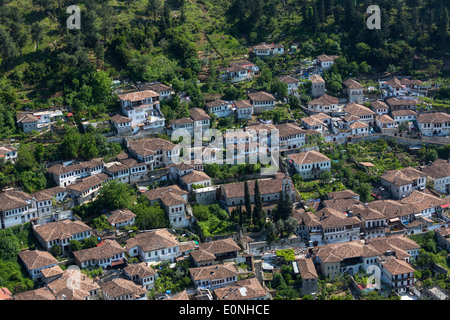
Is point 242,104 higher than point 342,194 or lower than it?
higher

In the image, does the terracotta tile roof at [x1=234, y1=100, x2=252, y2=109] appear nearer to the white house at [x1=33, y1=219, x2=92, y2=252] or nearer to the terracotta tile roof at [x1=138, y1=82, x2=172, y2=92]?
the terracotta tile roof at [x1=138, y1=82, x2=172, y2=92]

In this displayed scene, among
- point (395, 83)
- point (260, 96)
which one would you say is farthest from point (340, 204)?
point (395, 83)

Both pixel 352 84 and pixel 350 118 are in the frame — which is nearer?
pixel 350 118

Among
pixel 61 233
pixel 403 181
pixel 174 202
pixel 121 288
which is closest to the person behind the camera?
pixel 121 288

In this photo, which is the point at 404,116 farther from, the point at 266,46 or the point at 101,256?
the point at 101,256

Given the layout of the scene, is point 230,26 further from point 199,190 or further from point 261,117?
point 199,190

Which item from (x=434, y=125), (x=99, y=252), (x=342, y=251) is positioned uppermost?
(x=434, y=125)

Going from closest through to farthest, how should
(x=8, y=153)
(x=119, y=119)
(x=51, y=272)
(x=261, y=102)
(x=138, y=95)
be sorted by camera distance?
(x=51, y=272), (x=8, y=153), (x=119, y=119), (x=138, y=95), (x=261, y=102)

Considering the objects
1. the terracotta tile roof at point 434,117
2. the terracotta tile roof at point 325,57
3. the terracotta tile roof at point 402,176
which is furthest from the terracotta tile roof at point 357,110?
the terracotta tile roof at point 402,176
